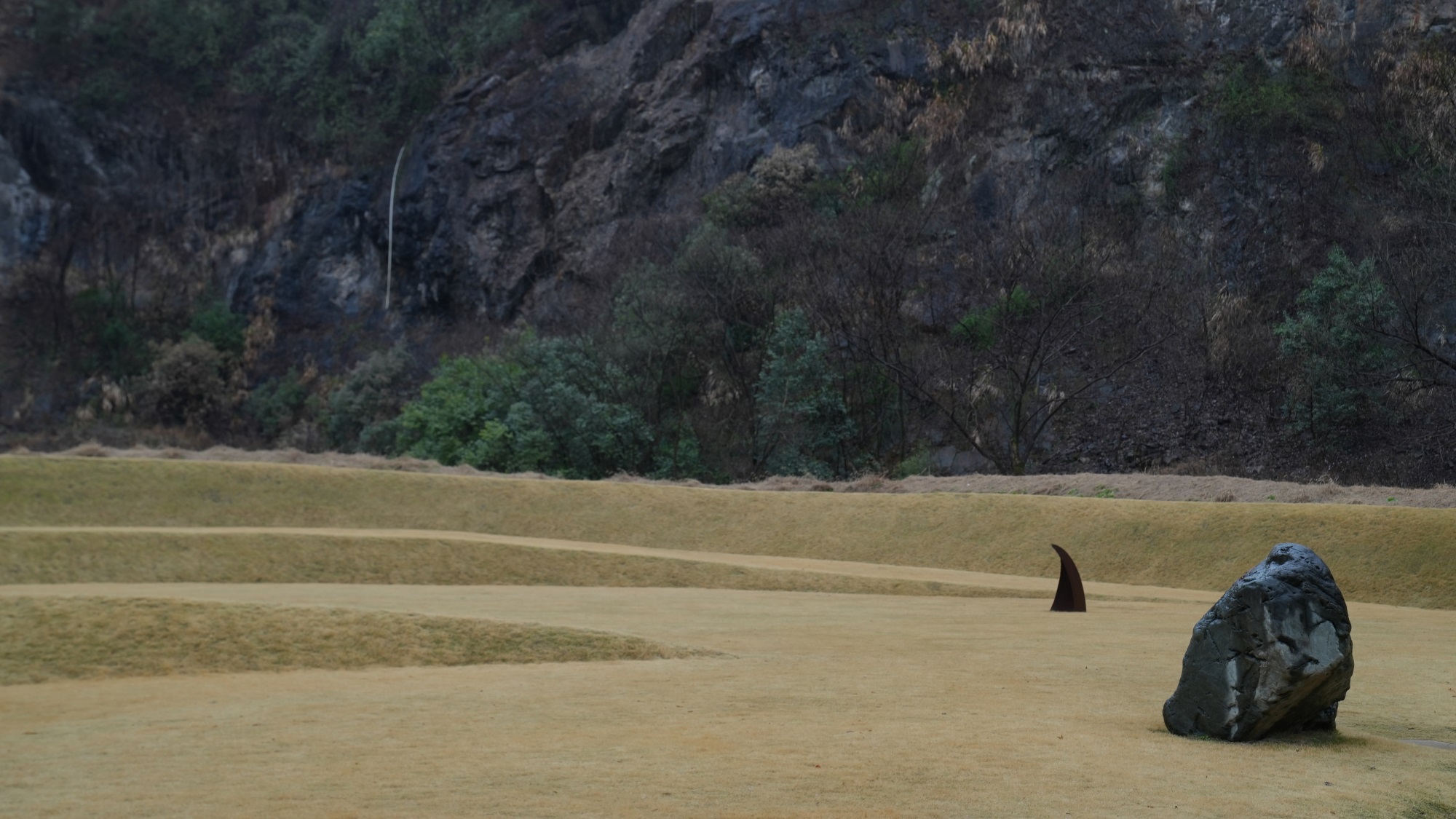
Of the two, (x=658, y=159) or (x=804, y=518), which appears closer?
(x=804, y=518)

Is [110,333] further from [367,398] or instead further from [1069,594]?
[1069,594]

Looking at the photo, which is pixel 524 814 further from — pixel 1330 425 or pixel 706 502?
pixel 1330 425

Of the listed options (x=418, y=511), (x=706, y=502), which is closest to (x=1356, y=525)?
(x=706, y=502)

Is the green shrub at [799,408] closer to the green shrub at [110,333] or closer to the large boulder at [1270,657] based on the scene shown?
the large boulder at [1270,657]

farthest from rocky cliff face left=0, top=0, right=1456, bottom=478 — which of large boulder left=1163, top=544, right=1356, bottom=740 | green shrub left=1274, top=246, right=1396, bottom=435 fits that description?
large boulder left=1163, top=544, right=1356, bottom=740

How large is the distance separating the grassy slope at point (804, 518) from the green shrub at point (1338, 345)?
30.8 ft

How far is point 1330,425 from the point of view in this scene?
26.6m

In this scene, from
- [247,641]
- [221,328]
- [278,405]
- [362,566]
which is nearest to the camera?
[247,641]

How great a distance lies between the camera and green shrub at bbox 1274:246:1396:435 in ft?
83.6

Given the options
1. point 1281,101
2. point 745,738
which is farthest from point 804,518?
point 1281,101

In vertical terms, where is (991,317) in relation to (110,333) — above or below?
above

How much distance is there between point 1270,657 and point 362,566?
39.2ft

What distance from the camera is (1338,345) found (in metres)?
25.9

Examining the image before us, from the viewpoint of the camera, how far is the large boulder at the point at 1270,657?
7055 millimetres
